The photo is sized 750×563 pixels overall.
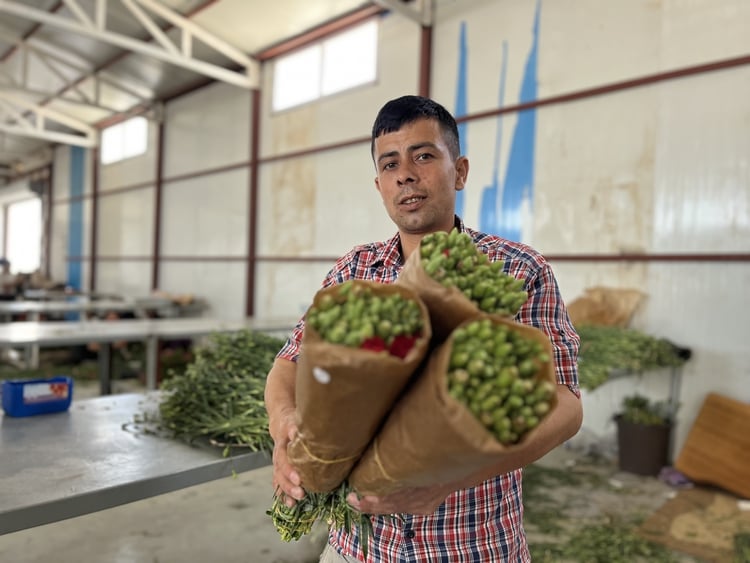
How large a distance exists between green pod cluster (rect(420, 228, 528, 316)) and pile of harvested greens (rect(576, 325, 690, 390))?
3142 mm

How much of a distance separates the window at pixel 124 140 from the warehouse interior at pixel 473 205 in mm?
1281

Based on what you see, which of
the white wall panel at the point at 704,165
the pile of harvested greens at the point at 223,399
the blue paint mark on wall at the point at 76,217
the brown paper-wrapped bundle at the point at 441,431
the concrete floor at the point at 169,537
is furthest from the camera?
the blue paint mark on wall at the point at 76,217

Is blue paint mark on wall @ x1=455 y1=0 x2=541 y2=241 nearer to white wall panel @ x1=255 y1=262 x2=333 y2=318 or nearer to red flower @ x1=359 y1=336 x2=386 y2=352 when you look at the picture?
white wall panel @ x1=255 y1=262 x2=333 y2=318

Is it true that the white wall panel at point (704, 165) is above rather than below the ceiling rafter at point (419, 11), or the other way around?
below

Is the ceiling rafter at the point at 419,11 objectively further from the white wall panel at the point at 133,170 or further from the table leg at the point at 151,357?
the white wall panel at the point at 133,170

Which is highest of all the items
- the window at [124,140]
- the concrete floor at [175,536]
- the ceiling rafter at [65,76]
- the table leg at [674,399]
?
the ceiling rafter at [65,76]

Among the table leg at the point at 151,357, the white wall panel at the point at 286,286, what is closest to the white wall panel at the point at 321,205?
the white wall panel at the point at 286,286

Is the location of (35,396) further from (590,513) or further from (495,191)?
(495,191)

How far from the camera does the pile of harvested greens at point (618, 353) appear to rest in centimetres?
399

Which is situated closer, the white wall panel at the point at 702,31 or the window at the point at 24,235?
the white wall panel at the point at 702,31

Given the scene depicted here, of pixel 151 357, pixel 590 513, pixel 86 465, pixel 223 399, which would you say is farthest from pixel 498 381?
pixel 151 357

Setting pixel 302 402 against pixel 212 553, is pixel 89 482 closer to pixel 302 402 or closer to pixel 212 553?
pixel 302 402

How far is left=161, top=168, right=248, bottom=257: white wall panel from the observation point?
998 cm

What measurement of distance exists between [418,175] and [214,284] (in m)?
9.62
